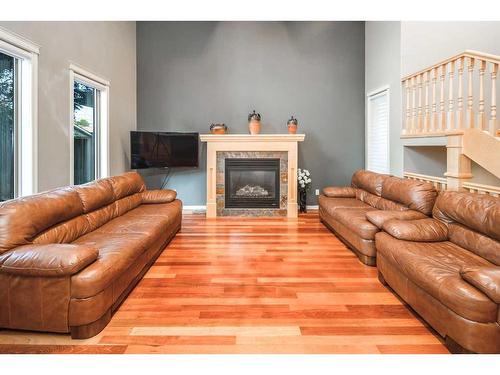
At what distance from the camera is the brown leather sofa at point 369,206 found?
3918mm

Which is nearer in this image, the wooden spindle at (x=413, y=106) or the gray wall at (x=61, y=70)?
the gray wall at (x=61, y=70)

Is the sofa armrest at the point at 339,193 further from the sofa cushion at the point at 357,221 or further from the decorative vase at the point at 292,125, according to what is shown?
the decorative vase at the point at 292,125

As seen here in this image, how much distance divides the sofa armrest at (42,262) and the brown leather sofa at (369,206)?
2.74 metres

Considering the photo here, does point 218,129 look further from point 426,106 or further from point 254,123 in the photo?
point 426,106

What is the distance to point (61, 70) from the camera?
174 inches

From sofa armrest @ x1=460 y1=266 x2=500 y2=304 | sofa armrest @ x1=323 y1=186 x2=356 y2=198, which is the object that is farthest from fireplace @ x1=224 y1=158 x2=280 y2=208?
sofa armrest @ x1=460 y1=266 x2=500 y2=304

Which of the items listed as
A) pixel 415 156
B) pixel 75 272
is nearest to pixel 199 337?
pixel 75 272

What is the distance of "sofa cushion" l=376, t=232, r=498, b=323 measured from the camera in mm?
2018

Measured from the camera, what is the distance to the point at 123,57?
21.3ft

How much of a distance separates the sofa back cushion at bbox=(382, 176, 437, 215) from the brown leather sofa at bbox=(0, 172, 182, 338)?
2700 mm

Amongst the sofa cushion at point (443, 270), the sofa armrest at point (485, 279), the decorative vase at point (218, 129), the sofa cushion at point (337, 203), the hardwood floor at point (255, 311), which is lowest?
the hardwood floor at point (255, 311)

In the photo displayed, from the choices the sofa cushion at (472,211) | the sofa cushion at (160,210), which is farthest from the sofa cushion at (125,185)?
the sofa cushion at (472,211)

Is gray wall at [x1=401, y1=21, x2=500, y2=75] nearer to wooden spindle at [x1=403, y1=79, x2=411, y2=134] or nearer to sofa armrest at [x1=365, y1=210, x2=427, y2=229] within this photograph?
wooden spindle at [x1=403, y1=79, x2=411, y2=134]

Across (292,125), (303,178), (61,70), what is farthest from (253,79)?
(61,70)
